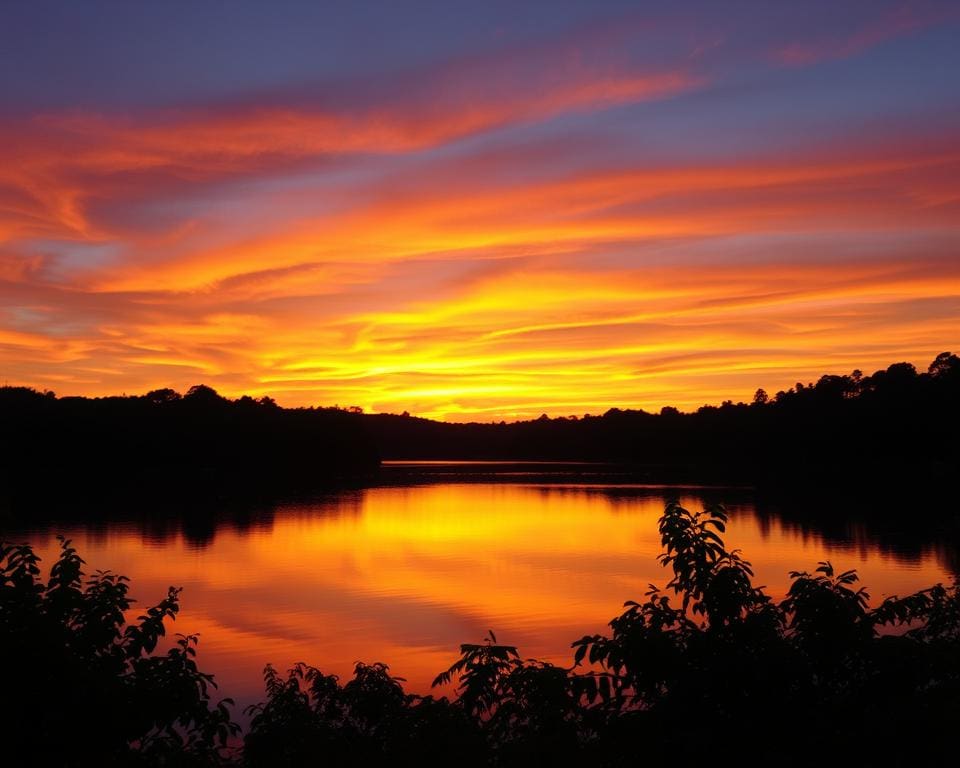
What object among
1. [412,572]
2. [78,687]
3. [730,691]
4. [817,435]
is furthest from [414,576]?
[817,435]

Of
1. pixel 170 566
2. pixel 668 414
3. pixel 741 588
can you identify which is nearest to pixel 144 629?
pixel 741 588

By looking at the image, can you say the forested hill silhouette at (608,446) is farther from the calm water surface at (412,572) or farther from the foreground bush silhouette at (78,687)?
the foreground bush silhouette at (78,687)

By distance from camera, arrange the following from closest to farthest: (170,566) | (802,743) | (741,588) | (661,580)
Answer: (802,743), (741,588), (661,580), (170,566)

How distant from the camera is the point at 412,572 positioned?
3841 cm

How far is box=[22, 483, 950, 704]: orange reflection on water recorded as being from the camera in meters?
24.5

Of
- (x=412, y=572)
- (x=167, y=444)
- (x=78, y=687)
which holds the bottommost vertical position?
(x=412, y=572)

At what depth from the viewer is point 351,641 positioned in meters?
25.2

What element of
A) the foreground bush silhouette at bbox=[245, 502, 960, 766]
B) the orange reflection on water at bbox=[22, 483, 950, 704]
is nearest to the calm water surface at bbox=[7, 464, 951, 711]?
the orange reflection on water at bbox=[22, 483, 950, 704]

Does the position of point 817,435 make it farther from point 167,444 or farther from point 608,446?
point 167,444

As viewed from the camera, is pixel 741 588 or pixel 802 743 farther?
pixel 741 588

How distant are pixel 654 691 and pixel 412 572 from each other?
1265 inches

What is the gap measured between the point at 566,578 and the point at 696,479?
2554 inches

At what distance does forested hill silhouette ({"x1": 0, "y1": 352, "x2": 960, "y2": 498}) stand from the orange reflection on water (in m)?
46.0

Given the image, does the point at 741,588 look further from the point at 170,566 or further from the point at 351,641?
the point at 170,566
